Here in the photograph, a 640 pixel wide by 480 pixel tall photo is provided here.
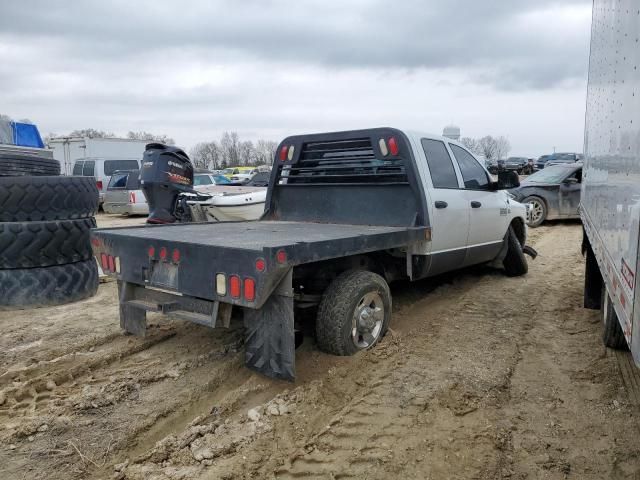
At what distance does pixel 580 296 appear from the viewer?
21.7ft

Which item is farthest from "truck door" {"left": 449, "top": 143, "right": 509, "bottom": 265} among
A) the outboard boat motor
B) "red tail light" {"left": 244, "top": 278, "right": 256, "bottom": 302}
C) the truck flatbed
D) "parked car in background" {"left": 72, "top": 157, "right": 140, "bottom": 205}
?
"parked car in background" {"left": 72, "top": 157, "right": 140, "bottom": 205}

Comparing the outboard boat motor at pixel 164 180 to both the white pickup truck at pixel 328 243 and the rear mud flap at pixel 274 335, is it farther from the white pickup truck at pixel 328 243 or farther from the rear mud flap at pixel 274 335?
the rear mud flap at pixel 274 335

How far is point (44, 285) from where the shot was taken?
19.9 ft

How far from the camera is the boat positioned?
8.20 meters

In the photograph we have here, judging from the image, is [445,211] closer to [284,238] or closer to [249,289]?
[284,238]

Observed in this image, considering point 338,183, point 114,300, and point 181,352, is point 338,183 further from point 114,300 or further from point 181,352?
point 114,300

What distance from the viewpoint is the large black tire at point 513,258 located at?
7.34m

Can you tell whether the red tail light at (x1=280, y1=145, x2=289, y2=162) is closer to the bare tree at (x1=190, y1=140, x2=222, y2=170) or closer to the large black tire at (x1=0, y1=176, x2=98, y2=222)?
the large black tire at (x1=0, y1=176, x2=98, y2=222)

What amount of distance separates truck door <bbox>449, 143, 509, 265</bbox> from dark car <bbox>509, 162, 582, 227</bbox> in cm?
747

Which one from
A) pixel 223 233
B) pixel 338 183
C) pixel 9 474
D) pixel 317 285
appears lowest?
pixel 9 474

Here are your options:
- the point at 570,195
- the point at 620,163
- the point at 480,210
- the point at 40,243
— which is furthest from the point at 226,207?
the point at 570,195

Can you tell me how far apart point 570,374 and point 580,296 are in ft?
9.33

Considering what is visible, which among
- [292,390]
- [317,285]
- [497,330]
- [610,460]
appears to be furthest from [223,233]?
[610,460]

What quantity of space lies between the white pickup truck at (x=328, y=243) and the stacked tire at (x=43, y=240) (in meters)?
1.56
